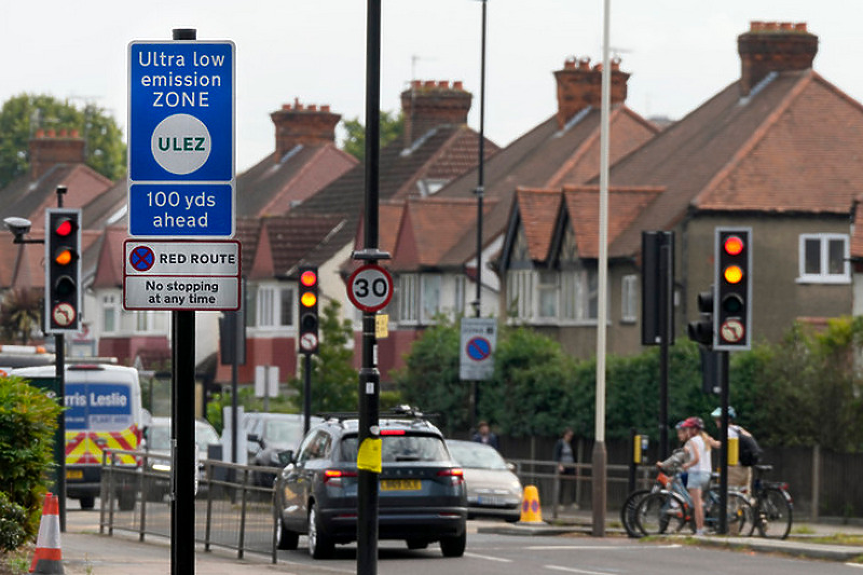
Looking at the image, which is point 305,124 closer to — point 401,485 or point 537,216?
point 537,216

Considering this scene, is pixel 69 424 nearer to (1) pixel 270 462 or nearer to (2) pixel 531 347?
(1) pixel 270 462

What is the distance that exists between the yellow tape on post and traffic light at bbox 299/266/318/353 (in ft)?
37.3

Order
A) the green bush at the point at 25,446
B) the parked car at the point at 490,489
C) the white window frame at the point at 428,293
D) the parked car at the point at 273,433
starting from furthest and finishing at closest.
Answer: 1. the white window frame at the point at 428,293
2. the parked car at the point at 273,433
3. the parked car at the point at 490,489
4. the green bush at the point at 25,446

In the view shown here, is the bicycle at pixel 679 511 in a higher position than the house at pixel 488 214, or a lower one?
lower

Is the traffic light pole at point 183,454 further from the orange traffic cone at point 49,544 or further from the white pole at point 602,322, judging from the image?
the white pole at point 602,322

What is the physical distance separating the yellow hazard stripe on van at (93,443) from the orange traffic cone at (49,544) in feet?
59.1

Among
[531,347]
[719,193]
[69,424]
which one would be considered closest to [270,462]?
[69,424]

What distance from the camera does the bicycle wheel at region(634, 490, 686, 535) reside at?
2727cm

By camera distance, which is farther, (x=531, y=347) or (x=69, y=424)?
(x=531, y=347)

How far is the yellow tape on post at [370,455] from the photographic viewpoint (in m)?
16.8

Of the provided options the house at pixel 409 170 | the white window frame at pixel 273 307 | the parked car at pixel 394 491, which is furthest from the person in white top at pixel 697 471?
the white window frame at pixel 273 307

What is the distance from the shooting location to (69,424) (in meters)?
35.2

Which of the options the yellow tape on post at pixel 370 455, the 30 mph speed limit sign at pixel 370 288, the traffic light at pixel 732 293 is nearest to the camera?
the yellow tape on post at pixel 370 455

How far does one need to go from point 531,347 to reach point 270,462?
8.04 metres
